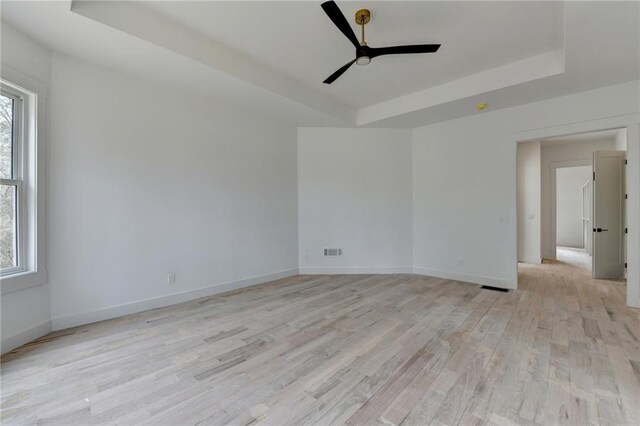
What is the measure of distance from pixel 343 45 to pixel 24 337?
414 cm

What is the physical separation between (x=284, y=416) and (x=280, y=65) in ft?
11.6

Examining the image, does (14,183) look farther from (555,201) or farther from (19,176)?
(555,201)

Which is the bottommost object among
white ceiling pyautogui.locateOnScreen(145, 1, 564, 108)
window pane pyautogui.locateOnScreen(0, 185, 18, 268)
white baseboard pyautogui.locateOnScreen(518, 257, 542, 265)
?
white baseboard pyautogui.locateOnScreen(518, 257, 542, 265)

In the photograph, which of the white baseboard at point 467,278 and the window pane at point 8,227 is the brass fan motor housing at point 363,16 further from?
the white baseboard at point 467,278

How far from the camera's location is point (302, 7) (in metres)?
2.41

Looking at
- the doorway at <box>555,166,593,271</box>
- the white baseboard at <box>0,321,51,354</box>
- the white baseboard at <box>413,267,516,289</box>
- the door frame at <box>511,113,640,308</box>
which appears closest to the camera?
the white baseboard at <box>0,321,51,354</box>

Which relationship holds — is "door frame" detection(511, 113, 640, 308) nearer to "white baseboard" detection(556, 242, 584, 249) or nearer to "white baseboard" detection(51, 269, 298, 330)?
"white baseboard" detection(51, 269, 298, 330)

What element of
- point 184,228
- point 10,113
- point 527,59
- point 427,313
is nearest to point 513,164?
point 527,59

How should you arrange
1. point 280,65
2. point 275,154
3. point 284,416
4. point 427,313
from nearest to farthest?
point 284,416 < point 427,313 < point 280,65 < point 275,154

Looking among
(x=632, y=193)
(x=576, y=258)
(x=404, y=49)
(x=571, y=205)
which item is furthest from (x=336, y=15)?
(x=571, y=205)

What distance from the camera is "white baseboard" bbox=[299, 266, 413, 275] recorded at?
512 centimetres

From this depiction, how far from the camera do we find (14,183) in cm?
243

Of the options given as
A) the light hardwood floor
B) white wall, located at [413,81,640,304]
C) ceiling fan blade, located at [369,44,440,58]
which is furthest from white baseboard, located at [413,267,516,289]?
ceiling fan blade, located at [369,44,440,58]

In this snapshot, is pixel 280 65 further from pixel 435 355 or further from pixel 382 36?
pixel 435 355
